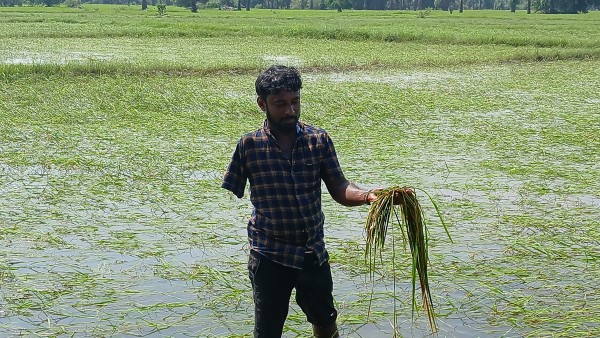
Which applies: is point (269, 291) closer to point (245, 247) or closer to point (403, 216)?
point (403, 216)

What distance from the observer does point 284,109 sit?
263cm

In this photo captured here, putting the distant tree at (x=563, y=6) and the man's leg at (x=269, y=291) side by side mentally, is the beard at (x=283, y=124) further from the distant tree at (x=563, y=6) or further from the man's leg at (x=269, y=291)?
the distant tree at (x=563, y=6)

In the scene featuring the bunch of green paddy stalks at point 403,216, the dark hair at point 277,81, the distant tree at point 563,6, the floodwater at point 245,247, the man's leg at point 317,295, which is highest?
the distant tree at point 563,6

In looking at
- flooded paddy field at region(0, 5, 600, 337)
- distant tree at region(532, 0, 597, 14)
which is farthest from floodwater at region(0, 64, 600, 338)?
distant tree at region(532, 0, 597, 14)

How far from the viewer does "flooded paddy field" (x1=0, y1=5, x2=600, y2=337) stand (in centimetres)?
371

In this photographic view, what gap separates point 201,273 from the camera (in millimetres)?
4223

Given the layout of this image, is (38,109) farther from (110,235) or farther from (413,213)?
(413,213)

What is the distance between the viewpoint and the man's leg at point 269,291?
2.68 meters

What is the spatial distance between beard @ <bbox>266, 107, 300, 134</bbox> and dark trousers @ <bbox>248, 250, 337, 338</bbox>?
1.30ft

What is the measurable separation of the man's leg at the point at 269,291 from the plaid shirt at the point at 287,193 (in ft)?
0.13

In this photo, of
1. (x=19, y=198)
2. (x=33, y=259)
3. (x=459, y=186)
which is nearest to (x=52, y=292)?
(x=33, y=259)

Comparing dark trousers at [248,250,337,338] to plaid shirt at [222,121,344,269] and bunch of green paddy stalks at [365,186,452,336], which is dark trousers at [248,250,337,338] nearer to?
plaid shirt at [222,121,344,269]

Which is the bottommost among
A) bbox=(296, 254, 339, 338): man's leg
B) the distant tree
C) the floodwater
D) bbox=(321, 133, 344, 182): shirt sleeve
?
the floodwater

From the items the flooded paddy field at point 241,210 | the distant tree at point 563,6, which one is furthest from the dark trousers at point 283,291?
the distant tree at point 563,6
